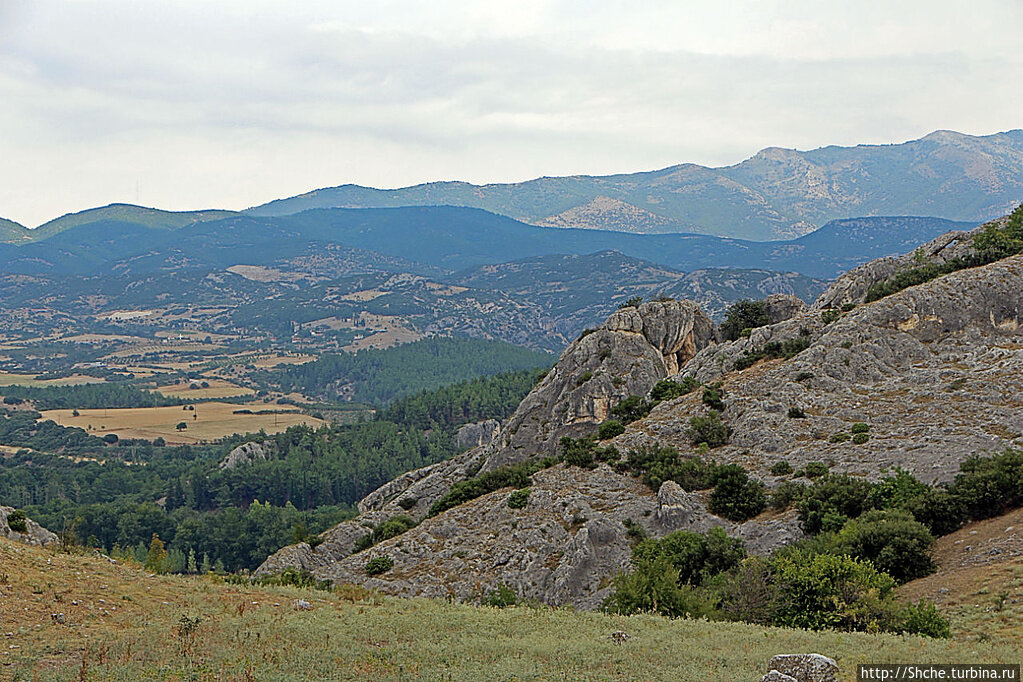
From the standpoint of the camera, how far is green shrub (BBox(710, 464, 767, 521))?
39.9 metres

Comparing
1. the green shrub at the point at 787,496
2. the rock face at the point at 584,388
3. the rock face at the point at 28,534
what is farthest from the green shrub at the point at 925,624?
the rock face at the point at 584,388

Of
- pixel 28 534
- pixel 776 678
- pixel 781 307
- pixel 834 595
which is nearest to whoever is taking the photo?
pixel 776 678

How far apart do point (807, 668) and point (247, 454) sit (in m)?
137

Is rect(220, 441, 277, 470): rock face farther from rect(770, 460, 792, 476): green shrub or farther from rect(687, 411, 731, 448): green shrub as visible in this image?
rect(770, 460, 792, 476): green shrub

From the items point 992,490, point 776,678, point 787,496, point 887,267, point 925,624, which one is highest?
point 887,267

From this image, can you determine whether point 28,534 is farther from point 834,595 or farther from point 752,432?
point 752,432

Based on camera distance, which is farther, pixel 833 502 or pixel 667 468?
pixel 667 468

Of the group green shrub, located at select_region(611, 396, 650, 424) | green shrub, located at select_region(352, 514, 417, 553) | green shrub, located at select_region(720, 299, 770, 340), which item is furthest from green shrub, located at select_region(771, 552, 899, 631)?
green shrub, located at select_region(720, 299, 770, 340)

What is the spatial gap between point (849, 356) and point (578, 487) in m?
17.8

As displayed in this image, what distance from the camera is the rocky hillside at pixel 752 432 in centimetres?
3888

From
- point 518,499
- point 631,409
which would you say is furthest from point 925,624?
point 631,409

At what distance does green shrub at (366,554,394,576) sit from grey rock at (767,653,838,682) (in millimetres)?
24984

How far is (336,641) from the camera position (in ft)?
70.5

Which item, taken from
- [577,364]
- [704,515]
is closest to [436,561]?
[704,515]
